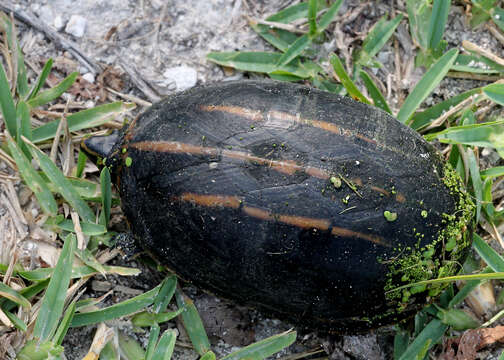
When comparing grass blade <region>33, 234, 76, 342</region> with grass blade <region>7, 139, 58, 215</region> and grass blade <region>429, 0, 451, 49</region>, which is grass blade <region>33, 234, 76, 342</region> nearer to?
grass blade <region>7, 139, 58, 215</region>

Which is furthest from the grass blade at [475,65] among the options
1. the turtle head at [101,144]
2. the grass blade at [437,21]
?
the turtle head at [101,144]

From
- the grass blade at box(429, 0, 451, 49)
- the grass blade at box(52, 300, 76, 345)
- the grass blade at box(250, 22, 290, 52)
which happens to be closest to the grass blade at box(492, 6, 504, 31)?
the grass blade at box(429, 0, 451, 49)

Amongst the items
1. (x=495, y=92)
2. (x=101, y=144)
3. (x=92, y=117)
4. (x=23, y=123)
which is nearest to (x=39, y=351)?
(x=101, y=144)

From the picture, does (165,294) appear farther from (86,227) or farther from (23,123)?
(23,123)

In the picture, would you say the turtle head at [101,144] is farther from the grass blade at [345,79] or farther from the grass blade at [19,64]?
the grass blade at [345,79]

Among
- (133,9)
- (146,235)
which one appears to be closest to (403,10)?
(133,9)
